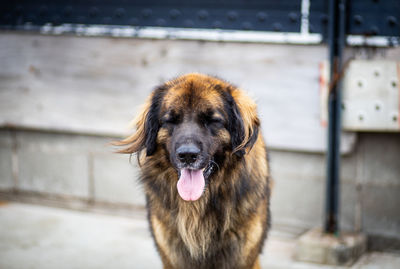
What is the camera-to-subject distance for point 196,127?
2523 mm

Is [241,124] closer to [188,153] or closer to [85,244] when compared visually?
[188,153]

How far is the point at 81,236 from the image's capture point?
13.9 ft

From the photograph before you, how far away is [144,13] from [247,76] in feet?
4.30

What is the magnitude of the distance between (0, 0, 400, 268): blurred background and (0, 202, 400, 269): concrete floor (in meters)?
0.02

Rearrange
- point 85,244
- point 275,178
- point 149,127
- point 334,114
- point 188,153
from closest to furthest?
point 188,153 < point 149,127 < point 334,114 < point 85,244 < point 275,178

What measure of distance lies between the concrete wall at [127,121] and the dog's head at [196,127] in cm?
137

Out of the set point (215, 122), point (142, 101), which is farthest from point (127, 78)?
point (215, 122)

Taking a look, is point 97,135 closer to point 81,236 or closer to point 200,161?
point 81,236

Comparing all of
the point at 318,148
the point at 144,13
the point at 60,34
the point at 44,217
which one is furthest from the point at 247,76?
the point at 44,217

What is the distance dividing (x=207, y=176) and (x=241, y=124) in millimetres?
365

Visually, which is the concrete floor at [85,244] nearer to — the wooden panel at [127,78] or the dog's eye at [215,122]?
the wooden panel at [127,78]

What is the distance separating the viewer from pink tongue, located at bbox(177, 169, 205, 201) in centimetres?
248

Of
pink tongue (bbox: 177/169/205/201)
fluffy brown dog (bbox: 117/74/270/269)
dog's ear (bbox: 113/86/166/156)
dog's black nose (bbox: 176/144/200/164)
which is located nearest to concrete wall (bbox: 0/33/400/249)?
fluffy brown dog (bbox: 117/74/270/269)

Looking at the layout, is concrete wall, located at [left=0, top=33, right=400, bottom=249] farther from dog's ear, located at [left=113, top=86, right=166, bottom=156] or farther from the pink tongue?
the pink tongue
